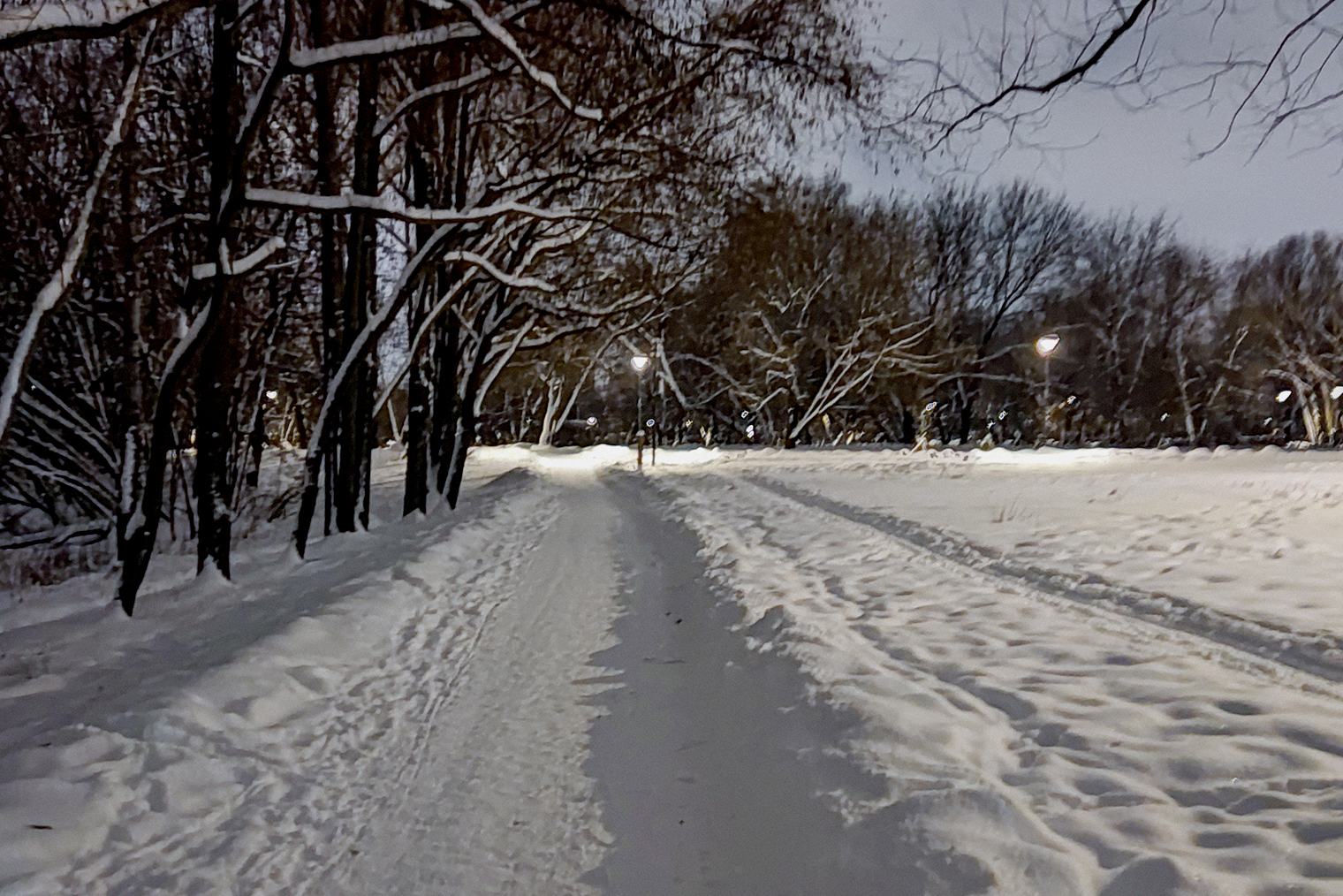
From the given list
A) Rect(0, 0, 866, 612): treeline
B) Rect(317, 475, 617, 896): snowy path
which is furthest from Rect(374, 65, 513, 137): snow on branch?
Rect(317, 475, 617, 896): snowy path

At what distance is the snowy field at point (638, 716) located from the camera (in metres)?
2.95

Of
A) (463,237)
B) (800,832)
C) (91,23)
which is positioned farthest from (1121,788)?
(463,237)

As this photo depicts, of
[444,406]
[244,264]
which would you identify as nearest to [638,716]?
[244,264]

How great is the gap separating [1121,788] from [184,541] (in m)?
12.9

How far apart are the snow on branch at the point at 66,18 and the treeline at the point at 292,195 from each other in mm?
12

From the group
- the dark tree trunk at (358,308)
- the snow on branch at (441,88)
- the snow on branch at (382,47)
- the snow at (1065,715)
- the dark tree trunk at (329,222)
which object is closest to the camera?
the snow at (1065,715)

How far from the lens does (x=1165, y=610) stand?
610cm

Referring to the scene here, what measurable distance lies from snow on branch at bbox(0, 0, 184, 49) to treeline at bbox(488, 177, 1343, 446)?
20.6 m

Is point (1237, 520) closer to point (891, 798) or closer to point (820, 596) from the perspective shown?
point (820, 596)

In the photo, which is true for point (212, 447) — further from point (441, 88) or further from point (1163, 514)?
point (1163, 514)

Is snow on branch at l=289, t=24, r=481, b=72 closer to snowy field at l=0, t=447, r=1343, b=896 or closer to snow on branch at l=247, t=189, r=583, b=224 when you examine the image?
snow on branch at l=247, t=189, r=583, b=224

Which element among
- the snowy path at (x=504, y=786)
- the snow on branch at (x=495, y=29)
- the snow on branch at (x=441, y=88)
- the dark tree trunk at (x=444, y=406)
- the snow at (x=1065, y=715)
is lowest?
the snowy path at (x=504, y=786)

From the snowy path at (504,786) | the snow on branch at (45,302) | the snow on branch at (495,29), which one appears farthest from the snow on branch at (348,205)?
the snowy path at (504,786)

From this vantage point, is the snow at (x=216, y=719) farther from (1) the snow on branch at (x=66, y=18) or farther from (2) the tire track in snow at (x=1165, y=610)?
(2) the tire track in snow at (x=1165, y=610)
